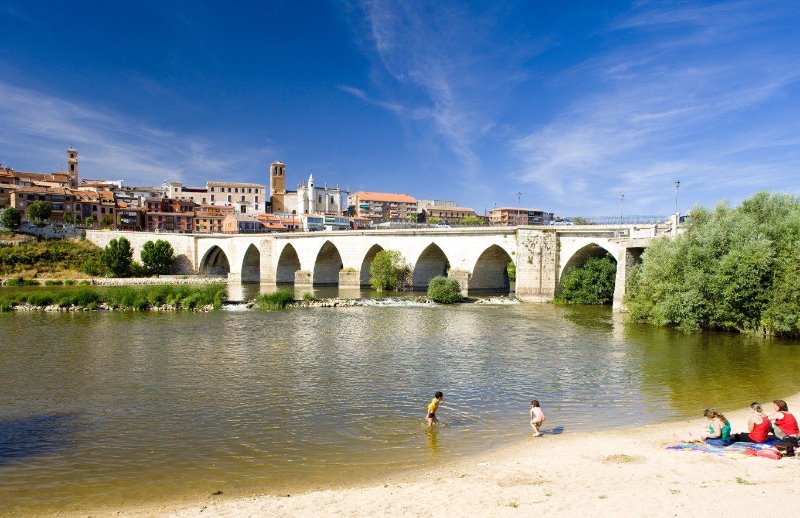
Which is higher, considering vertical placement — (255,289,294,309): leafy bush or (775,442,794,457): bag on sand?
(255,289,294,309): leafy bush

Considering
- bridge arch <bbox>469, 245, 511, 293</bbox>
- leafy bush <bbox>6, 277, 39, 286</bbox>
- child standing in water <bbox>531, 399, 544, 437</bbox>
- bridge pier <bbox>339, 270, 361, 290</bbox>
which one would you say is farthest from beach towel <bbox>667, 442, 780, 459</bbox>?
leafy bush <bbox>6, 277, 39, 286</bbox>

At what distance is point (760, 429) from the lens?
9.68 m

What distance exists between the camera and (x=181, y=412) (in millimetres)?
13047

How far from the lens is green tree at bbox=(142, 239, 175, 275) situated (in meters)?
64.8

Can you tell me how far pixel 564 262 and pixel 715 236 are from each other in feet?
47.6

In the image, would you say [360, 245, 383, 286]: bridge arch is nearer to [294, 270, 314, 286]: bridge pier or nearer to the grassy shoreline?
[294, 270, 314, 286]: bridge pier

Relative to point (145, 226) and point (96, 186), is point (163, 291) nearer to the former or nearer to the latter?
point (145, 226)

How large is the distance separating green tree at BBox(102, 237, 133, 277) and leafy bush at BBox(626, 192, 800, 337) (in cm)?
5691

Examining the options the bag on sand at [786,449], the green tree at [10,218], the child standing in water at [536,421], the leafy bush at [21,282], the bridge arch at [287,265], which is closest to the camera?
the bag on sand at [786,449]

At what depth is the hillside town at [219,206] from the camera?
83375 millimetres

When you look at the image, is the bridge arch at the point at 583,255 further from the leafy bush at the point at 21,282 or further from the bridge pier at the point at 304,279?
the leafy bush at the point at 21,282

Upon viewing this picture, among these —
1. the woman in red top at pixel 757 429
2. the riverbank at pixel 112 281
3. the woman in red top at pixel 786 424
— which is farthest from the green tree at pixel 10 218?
the woman in red top at pixel 786 424

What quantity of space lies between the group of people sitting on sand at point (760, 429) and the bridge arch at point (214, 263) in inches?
2618

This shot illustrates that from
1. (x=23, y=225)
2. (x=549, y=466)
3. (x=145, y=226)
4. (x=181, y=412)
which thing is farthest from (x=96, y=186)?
(x=549, y=466)
